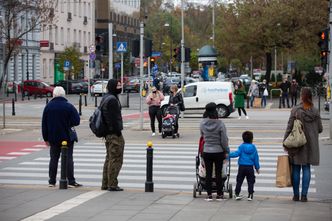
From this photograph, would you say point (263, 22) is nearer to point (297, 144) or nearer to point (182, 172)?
point (182, 172)

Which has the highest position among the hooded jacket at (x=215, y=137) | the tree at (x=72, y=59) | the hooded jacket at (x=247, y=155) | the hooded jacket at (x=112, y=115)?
the tree at (x=72, y=59)

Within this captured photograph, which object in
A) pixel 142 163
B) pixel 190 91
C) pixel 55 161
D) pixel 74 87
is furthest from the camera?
pixel 74 87

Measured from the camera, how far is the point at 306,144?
12469mm

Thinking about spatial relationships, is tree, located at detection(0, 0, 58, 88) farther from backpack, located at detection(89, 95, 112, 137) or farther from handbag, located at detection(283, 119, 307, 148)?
handbag, located at detection(283, 119, 307, 148)

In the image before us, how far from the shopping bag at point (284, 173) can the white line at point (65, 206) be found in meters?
2.91

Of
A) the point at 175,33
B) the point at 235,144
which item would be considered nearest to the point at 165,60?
the point at 175,33

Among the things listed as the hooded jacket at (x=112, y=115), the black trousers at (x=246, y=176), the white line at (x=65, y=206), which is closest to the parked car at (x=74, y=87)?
the hooded jacket at (x=112, y=115)

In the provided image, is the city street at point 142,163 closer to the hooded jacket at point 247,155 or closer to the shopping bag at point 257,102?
the hooded jacket at point 247,155

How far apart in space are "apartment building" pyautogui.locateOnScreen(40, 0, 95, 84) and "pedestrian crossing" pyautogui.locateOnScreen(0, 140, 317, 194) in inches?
2330

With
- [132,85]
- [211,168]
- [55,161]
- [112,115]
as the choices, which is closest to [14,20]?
[55,161]

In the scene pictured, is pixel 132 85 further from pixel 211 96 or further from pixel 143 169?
pixel 143 169

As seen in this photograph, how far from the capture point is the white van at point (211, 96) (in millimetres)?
37062

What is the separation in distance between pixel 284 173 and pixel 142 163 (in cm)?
690

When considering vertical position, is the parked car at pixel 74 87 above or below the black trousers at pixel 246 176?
above
